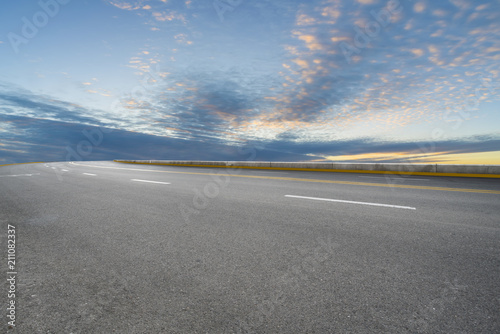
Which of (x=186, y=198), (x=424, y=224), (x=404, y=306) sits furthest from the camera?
(x=186, y=198)

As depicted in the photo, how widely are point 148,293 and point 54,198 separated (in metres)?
6.17

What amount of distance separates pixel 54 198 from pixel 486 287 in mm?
8310

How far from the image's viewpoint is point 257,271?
2.64m

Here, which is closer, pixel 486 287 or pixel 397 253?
pixel 486 287

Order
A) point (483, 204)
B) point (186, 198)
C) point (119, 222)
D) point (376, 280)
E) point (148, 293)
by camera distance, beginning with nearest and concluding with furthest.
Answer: point (148, 293), point (376, 280), point (119, 222), point (483, 204), point (186, 198)

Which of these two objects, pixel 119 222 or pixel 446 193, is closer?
pixel 119 222

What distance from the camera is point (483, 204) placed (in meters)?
5.92

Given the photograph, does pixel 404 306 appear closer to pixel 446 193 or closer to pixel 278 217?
pixel 278 217

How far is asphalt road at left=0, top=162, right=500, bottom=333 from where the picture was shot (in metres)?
1.93

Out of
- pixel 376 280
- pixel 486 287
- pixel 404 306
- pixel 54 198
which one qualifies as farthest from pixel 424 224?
pixel 54 198

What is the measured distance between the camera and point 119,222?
4523 mm

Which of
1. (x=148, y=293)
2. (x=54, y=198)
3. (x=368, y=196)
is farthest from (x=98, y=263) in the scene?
(x=368, y=196)

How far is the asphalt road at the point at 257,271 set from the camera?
1927 millimetres

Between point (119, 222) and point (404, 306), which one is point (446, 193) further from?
point (119, 222)
